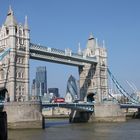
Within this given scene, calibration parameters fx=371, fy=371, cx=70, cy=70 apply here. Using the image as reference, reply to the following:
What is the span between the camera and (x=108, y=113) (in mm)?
61781

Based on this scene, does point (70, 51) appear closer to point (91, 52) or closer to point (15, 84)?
point (91, 52)

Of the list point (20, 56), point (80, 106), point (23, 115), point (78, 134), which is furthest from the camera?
point (80, 106)

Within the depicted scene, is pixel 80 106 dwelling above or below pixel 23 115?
above

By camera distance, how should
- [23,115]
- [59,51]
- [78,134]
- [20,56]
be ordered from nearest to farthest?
1. [78,134]
2. [23,115]
3. [20,56]
4. [59,51]

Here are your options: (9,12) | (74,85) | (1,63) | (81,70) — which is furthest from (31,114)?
(74,85)

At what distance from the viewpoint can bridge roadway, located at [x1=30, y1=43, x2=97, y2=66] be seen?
58969 millimetres

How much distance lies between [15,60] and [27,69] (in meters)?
2.83

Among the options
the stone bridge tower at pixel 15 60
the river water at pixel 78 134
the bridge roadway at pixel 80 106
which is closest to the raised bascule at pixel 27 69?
the stone bridge tower at pixel 15 60

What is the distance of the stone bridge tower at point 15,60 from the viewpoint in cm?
5391

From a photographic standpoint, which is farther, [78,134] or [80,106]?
[80,106]

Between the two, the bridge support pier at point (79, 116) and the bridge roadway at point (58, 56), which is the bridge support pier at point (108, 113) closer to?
the bridge support pier at point (79, 116)

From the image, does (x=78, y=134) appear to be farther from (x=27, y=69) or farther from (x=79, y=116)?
(x=79, y=116)

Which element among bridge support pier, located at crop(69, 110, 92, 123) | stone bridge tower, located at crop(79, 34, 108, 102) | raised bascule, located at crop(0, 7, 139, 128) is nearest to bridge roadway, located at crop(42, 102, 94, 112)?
raised bascule, located at crop(0, 7, 139, 128)

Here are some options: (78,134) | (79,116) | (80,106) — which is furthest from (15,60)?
(78,134)
